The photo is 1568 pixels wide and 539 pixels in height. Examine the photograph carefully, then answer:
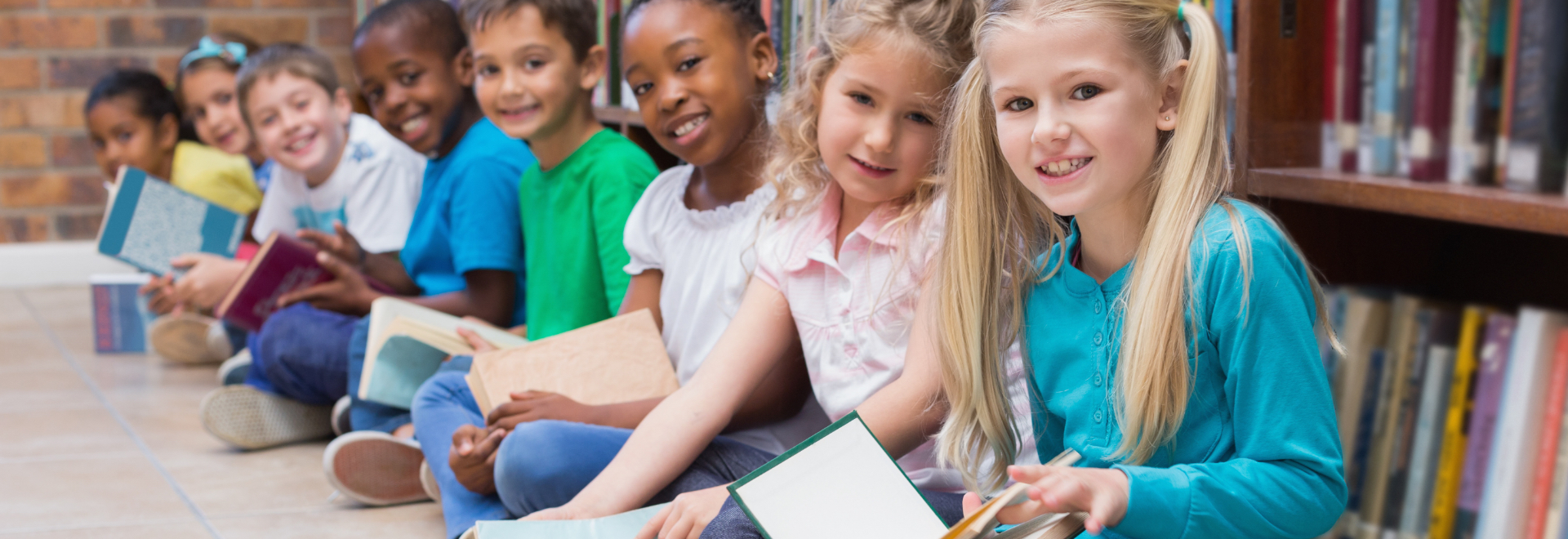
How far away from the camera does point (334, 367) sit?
69.7 inches

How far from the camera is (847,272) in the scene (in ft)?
3.62

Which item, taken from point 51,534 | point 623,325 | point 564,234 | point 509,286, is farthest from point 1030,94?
point 51,534

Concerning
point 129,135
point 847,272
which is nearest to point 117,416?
point 129,135

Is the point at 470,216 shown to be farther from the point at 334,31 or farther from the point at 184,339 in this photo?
the point at 334,31

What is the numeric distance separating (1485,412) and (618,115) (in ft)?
3.99

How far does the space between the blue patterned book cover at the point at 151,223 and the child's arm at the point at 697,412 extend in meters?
1.37

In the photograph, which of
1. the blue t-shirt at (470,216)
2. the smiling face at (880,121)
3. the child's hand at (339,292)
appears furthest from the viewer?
the child's hand at (339,292)

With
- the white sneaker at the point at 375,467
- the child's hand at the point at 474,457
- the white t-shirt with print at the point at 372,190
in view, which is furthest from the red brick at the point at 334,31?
the child's hand at the point at 474,457

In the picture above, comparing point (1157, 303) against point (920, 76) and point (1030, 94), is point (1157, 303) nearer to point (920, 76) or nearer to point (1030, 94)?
point (1030, 94)

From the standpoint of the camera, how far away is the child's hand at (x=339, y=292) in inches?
69.9

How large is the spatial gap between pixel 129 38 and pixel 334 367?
2.10 meters

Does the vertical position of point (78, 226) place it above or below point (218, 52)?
below

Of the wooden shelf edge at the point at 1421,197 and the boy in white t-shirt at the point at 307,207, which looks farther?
the boy in white t-shirt at the point at 307,207

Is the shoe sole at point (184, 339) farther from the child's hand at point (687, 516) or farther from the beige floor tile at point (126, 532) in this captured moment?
the child's hand at point (687, 516)
